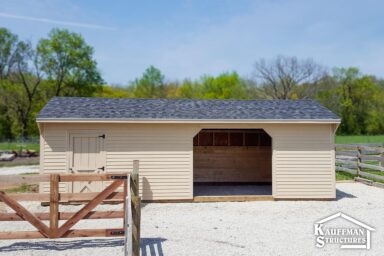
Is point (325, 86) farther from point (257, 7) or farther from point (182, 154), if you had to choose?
point (182, 154)

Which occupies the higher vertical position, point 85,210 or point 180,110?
point 180,110

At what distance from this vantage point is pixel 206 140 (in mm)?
13211

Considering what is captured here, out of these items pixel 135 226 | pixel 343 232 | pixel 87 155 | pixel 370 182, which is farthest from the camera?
pixel 370 182

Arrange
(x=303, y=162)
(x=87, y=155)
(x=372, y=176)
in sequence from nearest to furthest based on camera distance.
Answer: (x=87, y=155)
(x=303, y=162)
(x=372, y=176)

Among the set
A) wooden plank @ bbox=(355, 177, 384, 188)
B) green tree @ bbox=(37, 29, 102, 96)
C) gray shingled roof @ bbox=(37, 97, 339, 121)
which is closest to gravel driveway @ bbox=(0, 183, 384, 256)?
wooden plank @ bbox=(355, 177, 384, 188)

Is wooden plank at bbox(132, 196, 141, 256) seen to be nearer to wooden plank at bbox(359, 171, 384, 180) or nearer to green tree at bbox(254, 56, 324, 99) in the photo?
wooden plank at bbox(359, 171, 384, 180)

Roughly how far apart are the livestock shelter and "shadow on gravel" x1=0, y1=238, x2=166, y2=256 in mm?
3450

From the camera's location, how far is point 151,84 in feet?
158

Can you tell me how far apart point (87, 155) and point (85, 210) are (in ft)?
13.2

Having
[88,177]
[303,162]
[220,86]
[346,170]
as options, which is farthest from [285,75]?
[88,177]

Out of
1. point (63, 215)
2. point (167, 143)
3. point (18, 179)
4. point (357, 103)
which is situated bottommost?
point (63, 215)

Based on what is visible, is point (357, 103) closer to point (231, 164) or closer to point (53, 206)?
point (231, 164)

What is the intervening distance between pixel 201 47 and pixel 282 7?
62.5 ft

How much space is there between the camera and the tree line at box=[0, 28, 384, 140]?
122 ft
